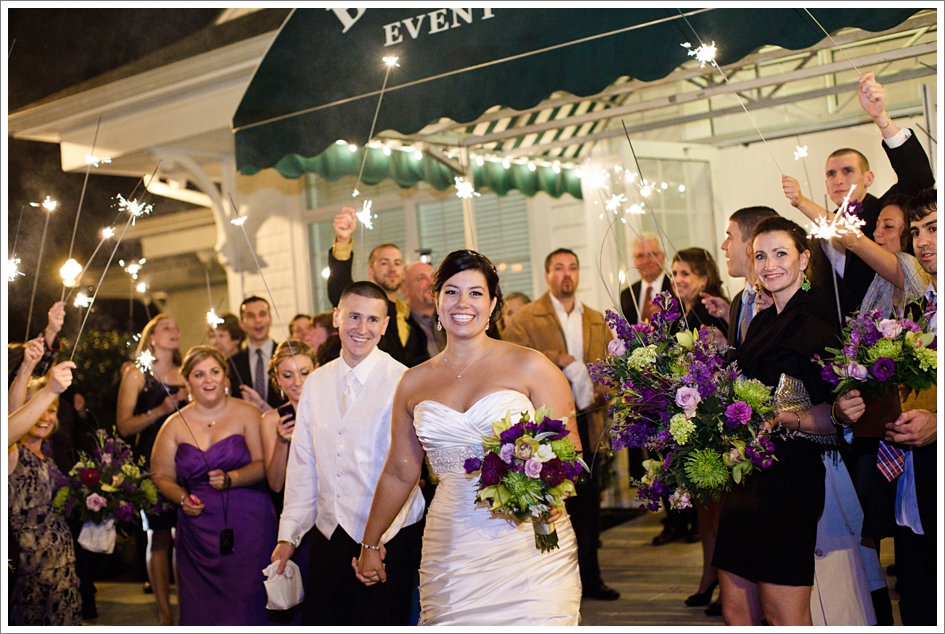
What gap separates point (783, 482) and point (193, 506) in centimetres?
307

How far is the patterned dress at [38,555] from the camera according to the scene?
15.8 feet

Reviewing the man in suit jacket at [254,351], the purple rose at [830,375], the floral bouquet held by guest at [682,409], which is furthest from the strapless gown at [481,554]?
the man in suit jacket at [254,351]

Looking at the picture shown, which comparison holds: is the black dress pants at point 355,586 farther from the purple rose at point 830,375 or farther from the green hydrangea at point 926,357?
the green hydrangea at point 926,357

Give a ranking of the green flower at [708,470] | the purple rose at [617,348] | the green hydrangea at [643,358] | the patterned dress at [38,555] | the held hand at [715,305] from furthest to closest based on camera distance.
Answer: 1. the held hand at [715,305]
2. the patterned dress at [38,555]
3. the purple rose at [617,348]
4. the green hydrangea at [643,358]
5. the green flower at [708,470]

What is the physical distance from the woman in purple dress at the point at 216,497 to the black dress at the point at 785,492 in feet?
8.23

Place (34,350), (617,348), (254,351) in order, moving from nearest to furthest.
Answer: (617,348)
(34,350)
(254,351)

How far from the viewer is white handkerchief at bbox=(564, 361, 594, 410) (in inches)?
247

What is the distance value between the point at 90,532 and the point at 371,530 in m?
2.50

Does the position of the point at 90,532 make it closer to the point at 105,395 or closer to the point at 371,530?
the point at 105,395

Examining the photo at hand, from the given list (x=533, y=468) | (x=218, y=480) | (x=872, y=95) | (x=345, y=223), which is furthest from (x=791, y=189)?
(x=218, y=480)

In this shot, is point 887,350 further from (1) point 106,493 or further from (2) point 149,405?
(2) point 149,405

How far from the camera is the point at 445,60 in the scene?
5.88 m

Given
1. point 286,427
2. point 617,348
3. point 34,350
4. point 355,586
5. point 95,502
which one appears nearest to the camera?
point 617,348

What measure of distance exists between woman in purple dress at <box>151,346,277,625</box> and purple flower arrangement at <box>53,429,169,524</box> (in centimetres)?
26
